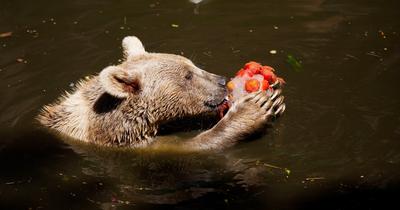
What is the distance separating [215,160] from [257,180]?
27.1 inches

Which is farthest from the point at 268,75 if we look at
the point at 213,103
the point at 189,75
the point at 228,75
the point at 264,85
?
the point at 228,75

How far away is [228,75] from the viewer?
9.12 metres

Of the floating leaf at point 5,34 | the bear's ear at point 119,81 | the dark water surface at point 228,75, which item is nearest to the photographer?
the dark water surface at point 228,75

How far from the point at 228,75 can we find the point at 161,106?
5.96ft

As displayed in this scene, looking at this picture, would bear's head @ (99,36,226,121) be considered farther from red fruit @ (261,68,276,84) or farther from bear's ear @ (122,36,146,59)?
red fruit @ (261,68,276,84)

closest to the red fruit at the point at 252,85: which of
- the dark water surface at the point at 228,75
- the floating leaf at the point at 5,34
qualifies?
the dark water surface at the point at 228,75

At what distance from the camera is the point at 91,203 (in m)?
6.64

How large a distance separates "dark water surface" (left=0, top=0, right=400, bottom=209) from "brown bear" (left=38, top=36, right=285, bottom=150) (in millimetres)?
181

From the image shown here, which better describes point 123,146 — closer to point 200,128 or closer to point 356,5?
point 200,128

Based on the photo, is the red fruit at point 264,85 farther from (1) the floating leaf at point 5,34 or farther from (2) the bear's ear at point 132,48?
(1) the floating leaf at point 5,34

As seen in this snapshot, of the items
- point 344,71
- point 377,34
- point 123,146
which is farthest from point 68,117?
point 377,34

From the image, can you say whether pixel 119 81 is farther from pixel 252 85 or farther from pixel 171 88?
pixel 252 85

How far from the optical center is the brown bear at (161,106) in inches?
292

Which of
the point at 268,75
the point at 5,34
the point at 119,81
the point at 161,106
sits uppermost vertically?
the point at 268,75
